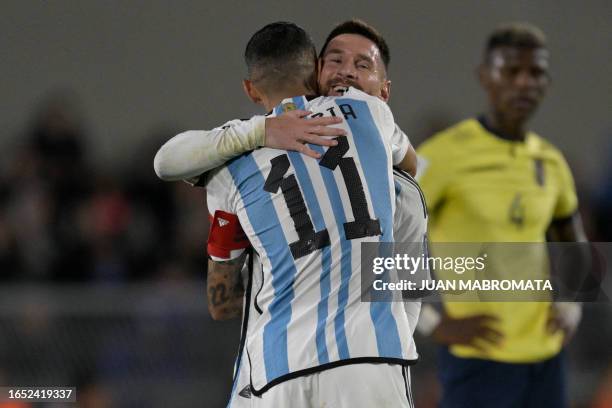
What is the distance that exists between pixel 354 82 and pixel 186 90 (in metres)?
4.94

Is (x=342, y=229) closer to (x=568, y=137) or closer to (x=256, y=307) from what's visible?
(x=256, y=307)

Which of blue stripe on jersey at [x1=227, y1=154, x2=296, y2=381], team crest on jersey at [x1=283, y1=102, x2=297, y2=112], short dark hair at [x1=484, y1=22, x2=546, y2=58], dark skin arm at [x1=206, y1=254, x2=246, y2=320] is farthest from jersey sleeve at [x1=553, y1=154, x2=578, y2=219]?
blue stripe on jersey at [x1=227, y1=154, x2=296, y2=381]

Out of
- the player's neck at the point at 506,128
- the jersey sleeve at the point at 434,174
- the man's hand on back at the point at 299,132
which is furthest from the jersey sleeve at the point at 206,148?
the player's neck at the point at 506,128

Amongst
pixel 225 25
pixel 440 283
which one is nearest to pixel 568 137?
pixel 225 25

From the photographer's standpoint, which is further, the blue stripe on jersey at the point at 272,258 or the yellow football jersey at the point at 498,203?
the yellow football jersey at the point at 498,203

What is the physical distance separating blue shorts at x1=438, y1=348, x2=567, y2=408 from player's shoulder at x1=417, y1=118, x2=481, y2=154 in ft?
3.23

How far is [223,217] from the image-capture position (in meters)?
2.97

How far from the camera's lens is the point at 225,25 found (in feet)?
26.1

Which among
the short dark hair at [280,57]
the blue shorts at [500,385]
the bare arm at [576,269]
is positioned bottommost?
the blue shorts at [500,385]

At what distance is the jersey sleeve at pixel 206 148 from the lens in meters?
2.88

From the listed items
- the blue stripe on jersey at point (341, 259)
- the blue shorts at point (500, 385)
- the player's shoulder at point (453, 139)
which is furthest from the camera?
the player's shoulder at point (453, 139)

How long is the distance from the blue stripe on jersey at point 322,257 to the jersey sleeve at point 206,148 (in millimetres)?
139

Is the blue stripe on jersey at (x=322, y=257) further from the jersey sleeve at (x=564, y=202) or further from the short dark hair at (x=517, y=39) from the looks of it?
the short dark hair at (x=517, y=39)

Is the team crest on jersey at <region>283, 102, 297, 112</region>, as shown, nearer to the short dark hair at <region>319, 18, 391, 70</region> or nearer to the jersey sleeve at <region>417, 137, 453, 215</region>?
the short dark hair at <region>319, 18, 391, 70</region>
